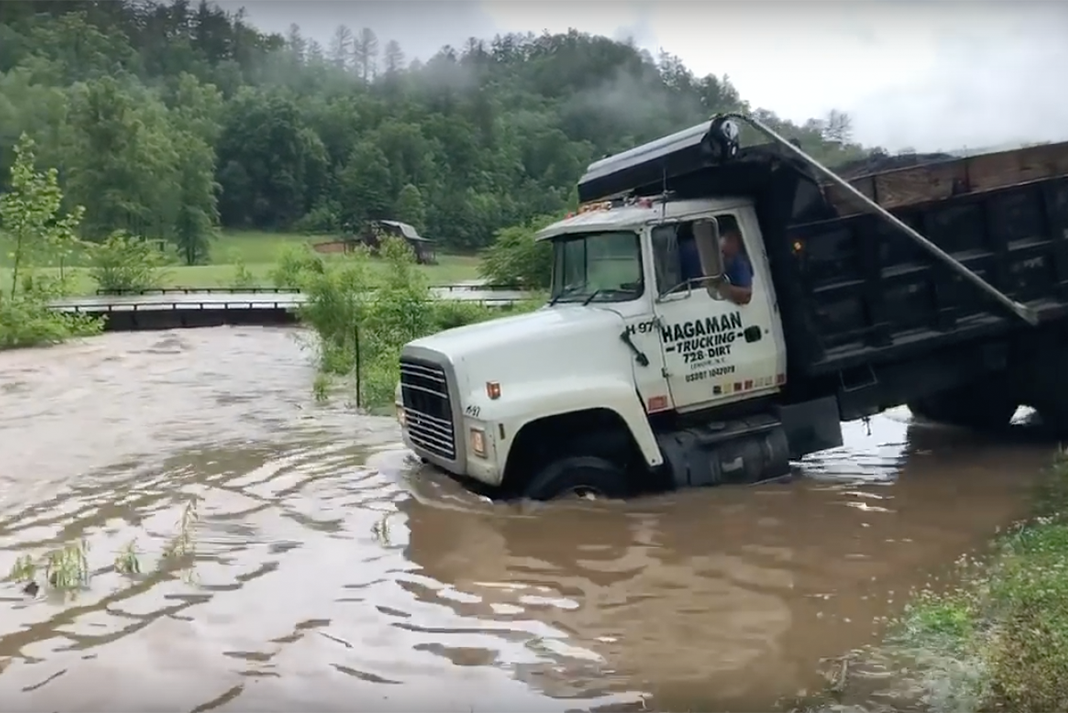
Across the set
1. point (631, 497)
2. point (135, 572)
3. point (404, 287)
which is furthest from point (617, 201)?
point (404, 287)

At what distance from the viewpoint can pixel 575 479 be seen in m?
7.85

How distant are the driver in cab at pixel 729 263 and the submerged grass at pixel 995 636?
2711mm

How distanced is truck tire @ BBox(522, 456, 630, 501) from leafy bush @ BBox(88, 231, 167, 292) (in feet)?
123

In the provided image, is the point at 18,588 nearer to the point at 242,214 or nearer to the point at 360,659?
the point at 360,659

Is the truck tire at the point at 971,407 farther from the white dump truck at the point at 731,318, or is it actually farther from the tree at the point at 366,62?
the tree at the point at 366,62

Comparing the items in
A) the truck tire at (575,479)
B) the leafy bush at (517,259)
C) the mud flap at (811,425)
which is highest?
the leafy bush at (517,259)

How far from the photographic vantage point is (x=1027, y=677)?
14.0ft

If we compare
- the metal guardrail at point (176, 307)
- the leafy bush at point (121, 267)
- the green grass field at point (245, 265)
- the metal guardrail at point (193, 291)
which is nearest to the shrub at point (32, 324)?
the metal guardrail at point (176, 307)

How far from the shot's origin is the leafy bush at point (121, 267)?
139 ft

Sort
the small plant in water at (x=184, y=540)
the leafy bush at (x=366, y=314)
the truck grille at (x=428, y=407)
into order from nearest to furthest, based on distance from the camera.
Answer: the small plant in water at (x=184, y=540) < the truck grille at (x=428, y=407) < the leafy bush at (x=366, y=314)

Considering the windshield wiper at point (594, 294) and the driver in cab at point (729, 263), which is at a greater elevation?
the driver in cab at point (729, 263)

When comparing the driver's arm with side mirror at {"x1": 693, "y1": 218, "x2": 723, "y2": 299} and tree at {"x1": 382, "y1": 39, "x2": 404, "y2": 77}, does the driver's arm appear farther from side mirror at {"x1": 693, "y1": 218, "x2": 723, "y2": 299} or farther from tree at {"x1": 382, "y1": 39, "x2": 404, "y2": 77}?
tree at {"x1": 382, "y1": 39, "x2": 404, "y2": 77}

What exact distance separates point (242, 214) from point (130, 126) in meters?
8.36

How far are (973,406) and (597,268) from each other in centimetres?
460
